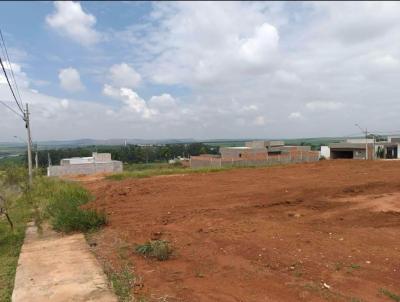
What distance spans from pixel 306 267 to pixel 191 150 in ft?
311

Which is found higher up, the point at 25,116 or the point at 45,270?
the point at 25,116

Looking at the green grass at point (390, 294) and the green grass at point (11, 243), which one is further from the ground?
the green grass at point (390, 294)

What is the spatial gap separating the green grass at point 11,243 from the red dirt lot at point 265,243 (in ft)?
4.60

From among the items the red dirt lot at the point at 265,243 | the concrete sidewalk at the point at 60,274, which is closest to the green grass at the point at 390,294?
the red dirt lot at the point at 265,243

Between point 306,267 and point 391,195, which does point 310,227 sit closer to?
point 306,267

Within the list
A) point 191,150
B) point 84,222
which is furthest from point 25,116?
point 191,150

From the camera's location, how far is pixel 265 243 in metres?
6.47

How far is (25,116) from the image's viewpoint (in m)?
23.6

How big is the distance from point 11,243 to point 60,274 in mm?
3393

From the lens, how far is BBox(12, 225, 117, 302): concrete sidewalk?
192 inches

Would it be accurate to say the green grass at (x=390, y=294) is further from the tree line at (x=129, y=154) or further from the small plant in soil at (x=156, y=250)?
the tree line at (x=129, y=154)

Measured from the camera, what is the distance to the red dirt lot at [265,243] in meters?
4.75

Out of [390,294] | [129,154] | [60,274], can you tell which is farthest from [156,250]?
[129,154]

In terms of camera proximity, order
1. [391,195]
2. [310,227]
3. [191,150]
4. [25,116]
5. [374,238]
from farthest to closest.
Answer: [191,150] → [25,116] → [391,195] → [310,227] → [374,238]
